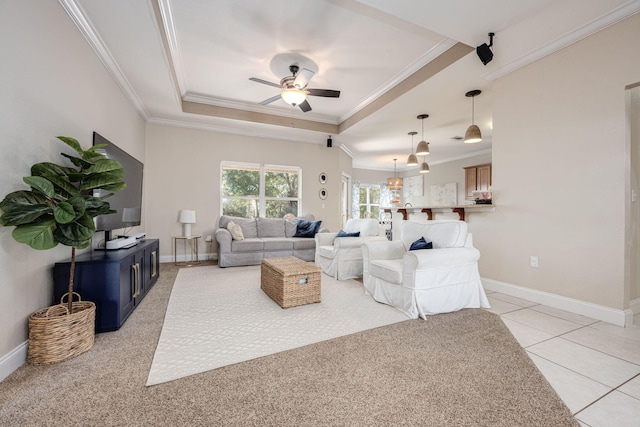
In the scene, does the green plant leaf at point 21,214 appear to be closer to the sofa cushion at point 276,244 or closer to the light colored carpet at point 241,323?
the light colored carpet at point 241,323

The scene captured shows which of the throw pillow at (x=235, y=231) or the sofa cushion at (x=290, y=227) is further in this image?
the sofa cushion at (x=290, y=227)

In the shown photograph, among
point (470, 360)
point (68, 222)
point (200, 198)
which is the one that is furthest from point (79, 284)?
point (200, 198)

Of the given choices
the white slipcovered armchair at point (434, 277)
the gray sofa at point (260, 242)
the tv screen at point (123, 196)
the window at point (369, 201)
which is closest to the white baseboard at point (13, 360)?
the tv screen at point (123, 196)

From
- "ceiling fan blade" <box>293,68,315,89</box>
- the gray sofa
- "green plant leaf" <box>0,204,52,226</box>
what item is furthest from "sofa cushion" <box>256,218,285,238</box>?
"green plant leaf" <box>0,204,52,226</box>

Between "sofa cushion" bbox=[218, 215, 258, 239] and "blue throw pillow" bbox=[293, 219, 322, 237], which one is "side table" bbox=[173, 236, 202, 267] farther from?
"blue throw pillow" bbox=[293, 219, 322, 237]

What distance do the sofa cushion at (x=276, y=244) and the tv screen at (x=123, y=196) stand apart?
6.64ft

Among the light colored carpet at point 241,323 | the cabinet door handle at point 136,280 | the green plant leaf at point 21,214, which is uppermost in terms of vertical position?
the green plant leaf at point 21,214

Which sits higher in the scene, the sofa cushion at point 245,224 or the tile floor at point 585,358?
the sofa cushion at point 245,224

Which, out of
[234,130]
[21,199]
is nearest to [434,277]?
[21,199]

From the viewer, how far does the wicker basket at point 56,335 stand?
69.4 inches

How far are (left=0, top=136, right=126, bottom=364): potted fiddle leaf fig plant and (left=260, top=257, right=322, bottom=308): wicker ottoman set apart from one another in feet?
4.93

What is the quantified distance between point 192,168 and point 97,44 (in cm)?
287

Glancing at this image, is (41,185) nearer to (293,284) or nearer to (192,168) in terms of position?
(293,284)

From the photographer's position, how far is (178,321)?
8.13 feet
